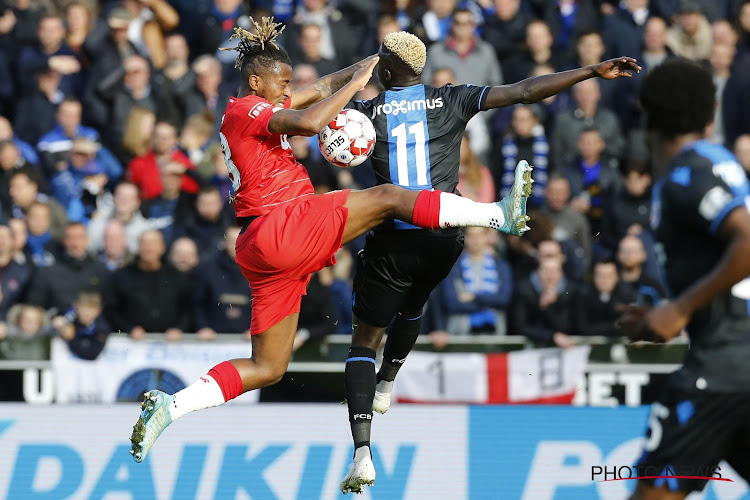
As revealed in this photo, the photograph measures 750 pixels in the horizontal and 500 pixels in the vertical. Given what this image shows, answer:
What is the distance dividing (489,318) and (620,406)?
5.81 ft

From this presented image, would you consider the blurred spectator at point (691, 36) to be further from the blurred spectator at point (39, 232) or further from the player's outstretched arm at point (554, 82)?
the blurred spectator at point (39, 232)

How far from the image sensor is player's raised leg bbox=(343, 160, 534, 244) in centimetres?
723

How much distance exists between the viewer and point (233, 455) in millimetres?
9906

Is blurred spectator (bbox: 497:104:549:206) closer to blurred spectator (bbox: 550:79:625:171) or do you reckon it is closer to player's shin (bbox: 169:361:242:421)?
blurred spectator (bbox: 550:79:625:171)

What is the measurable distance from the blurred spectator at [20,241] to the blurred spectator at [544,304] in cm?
473

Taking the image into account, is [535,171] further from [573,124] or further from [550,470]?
[550,470]

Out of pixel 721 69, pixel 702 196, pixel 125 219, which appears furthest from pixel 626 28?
pixel 702 196

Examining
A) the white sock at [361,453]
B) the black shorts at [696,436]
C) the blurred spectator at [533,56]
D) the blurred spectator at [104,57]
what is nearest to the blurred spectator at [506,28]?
the blurred spectator at [533,56]

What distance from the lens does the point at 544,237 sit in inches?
454

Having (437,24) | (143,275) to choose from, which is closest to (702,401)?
(143,275)

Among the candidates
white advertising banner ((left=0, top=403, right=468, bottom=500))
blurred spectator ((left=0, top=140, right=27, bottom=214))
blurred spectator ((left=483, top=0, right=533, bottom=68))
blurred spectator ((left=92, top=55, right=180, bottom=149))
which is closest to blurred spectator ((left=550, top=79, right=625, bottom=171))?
blurred spectator ((left=483, top=0, right=533, bottom=68))

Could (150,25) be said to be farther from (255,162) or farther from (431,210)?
(431,210)

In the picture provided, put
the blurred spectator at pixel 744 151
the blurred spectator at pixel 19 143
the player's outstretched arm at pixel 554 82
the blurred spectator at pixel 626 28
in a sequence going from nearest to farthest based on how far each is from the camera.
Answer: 1. the player's outstretched arm at pixel 554 82
2. the blurred spectator at pixel 744 151
3. the blurred spectator at pixel 19 143
4. the blurred spectator at pixel 626 28

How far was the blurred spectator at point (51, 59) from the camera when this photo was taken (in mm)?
13820
